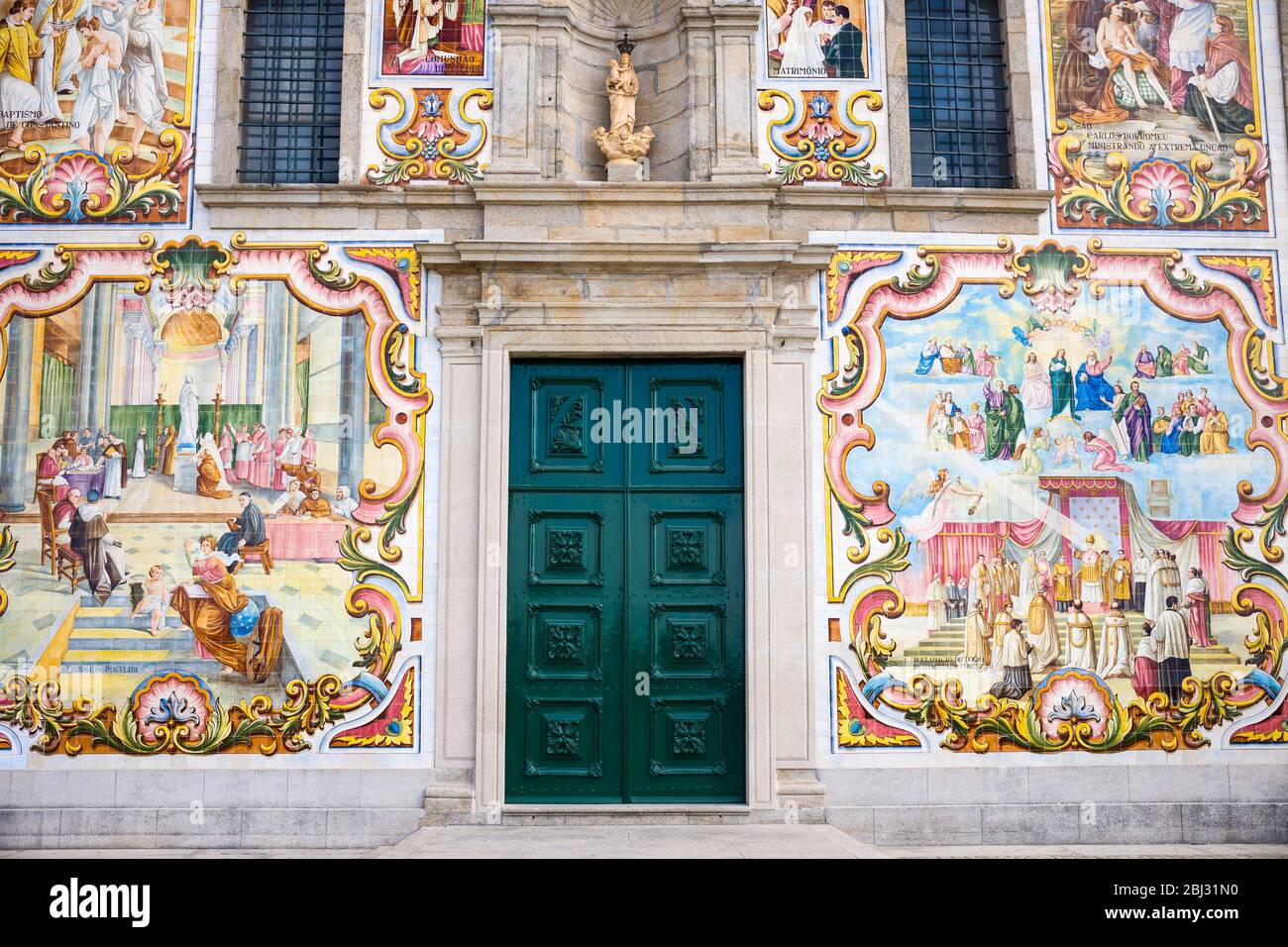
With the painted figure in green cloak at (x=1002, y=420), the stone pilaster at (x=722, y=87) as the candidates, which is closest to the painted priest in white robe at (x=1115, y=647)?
the painted figure in green cloak at (x=1002, y=420)

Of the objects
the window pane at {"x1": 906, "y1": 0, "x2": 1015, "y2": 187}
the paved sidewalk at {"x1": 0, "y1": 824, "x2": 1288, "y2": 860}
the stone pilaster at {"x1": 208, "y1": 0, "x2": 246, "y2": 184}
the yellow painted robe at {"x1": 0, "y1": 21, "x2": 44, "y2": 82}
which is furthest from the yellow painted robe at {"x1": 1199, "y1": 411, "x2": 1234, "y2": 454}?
the yellow painted robe at {"x1": 0, "y1": 21, "x2": 44, "y2": 82}

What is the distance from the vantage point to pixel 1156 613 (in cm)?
911

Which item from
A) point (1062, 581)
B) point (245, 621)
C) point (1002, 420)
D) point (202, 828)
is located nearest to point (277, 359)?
point (245, 621)

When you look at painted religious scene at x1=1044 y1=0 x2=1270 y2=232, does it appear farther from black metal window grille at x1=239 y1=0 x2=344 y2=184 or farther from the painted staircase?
the painted staircase

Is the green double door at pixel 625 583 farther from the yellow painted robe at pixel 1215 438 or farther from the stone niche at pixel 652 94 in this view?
the yellow painted robe at pixel 1215 438

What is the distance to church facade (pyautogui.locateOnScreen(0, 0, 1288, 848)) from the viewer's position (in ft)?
29.1

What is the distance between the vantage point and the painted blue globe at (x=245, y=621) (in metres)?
8.93

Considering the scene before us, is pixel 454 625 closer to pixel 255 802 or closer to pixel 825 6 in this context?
pixel 255 802

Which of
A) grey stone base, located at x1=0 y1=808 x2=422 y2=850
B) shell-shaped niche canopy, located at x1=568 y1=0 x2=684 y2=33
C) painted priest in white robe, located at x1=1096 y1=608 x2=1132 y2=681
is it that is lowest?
grey stone base, located at x1=0 y1=808 x2=422 y2=850

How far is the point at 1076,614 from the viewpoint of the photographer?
9.08 meters

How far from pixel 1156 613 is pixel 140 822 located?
7.12 m

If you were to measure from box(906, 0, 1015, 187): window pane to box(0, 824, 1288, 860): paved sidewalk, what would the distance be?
15.9ft

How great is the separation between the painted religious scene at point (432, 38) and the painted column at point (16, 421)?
3240mm

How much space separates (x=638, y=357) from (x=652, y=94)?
7.24 ft
